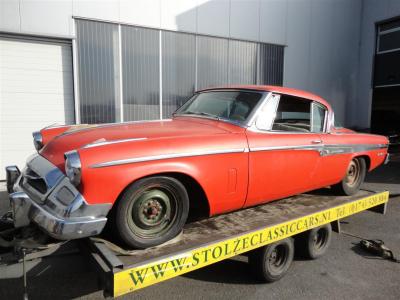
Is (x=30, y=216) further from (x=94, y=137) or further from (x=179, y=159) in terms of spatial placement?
(x=179, y=159)

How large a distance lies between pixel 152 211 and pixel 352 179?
3.19 meters

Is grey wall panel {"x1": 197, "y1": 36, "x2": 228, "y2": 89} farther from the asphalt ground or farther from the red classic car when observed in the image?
the asphalt ground

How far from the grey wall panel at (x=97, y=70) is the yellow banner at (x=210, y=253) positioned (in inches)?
232

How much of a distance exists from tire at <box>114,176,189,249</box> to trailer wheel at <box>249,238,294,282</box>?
0.88m

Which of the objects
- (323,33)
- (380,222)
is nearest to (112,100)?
(380,222)

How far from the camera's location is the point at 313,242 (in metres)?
3.69

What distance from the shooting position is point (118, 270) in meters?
2.16

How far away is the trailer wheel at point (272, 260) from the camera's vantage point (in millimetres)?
3133

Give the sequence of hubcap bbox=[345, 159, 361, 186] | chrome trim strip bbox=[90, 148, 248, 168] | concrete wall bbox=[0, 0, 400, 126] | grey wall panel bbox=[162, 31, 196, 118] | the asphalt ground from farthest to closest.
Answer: grey wall panel bbox=[162, 31, 196, 118] → concrete wall bbox=[0, 0, 400, 126] → hubcap bbox=[345, 159, 361, 186] → the asphalt ground → chrome trim strip bbox=[90, 148, 248, 168]

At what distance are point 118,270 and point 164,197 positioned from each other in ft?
2.23

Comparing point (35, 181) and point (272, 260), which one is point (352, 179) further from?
point (35, 181)

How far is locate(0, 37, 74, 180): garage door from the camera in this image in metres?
7.20

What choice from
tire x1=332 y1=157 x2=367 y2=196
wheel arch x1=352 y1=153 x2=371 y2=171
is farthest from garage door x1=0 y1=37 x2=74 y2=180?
wheel arch x1=352 y1=153 x2=371 y2=171

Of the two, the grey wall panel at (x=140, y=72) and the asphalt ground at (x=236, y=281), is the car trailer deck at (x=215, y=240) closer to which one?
the asphalt ground at (x=236, y=281)
